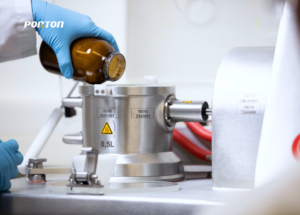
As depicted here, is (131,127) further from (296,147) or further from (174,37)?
(174,37)

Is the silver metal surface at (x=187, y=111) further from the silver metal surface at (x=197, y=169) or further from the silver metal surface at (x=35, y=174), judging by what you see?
the silver metal surface at (x=35, y=174)

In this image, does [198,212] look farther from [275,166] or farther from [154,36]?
[154,36]

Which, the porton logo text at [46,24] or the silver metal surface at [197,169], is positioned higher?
the porton logo text at [46,24]

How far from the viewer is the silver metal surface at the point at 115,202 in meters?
0.52

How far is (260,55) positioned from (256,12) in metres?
1.39

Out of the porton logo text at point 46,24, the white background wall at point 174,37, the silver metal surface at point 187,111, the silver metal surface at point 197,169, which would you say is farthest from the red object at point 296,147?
the white background wall at point 174,37

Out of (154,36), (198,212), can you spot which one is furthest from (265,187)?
(154,36)

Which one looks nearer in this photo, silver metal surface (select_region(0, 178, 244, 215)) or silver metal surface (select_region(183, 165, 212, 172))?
silver metal surface (select_region(0, 178, 244, 215))

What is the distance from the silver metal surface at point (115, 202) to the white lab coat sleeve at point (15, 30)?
383mm

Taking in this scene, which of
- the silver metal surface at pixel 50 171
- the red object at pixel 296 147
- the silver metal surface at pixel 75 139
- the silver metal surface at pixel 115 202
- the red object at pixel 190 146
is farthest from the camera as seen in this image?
the red object at pixel 190 146

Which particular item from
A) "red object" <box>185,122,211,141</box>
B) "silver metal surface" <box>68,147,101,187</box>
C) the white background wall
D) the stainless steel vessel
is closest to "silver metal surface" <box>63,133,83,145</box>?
the stainless steel vessel

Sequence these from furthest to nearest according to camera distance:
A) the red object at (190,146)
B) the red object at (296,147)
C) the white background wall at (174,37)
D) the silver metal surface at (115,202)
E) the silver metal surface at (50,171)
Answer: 1. the white background wall at (174,37)
2. the red object at (190,146)
3. the silver metal surface at (50,171)
4. the silver metal surface at (115,202)
5. the red object at (296,147)

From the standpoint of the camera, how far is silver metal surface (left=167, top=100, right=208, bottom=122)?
2.28 ft

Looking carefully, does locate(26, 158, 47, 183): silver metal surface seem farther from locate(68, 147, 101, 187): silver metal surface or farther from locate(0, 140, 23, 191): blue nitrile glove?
locate(68, 147, 101, 187): silver metal surface
